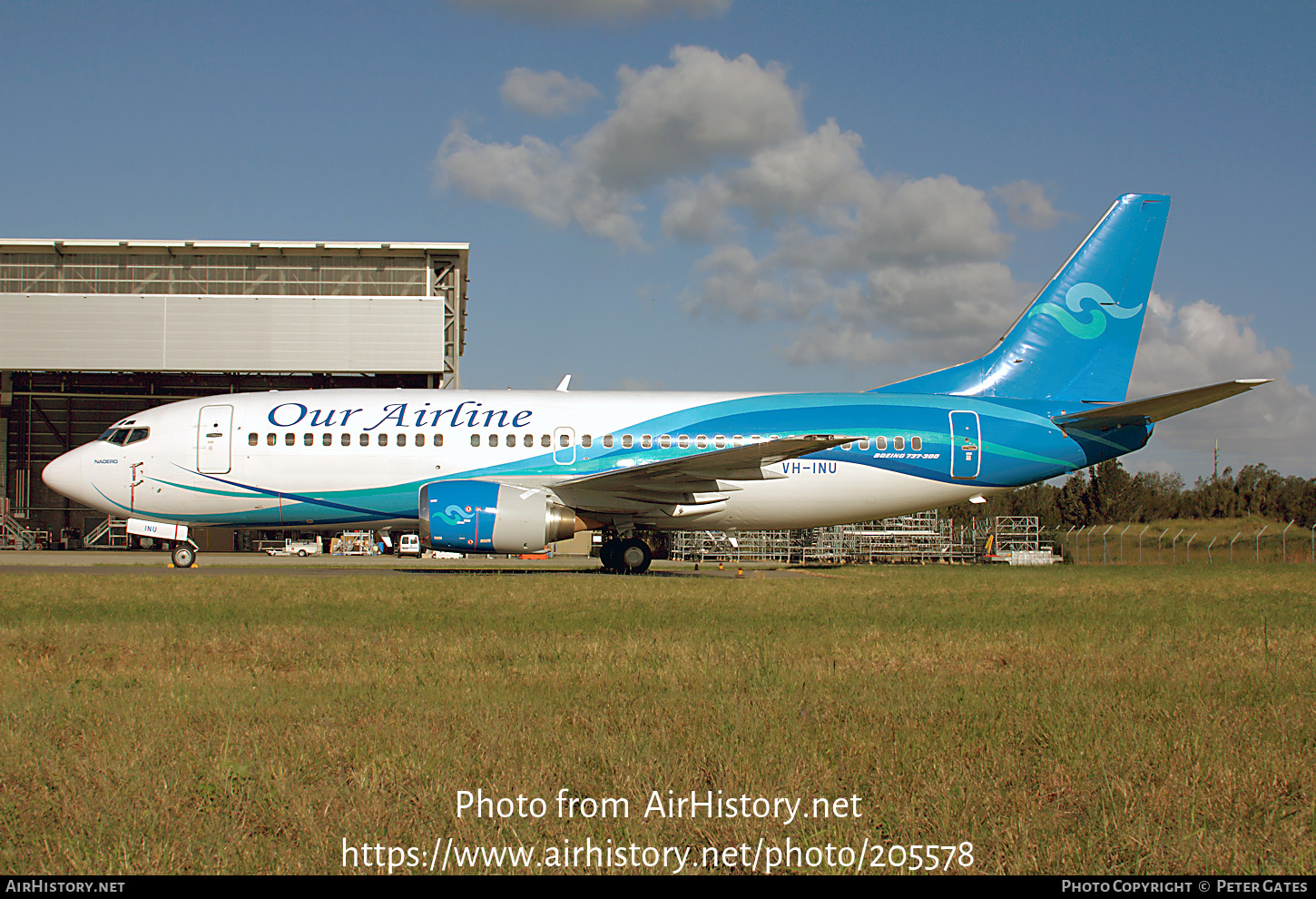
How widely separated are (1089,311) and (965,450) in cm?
448

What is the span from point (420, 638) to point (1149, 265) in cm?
1936

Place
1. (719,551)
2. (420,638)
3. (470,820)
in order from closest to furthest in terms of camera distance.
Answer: (470,820)
(420,638)
(719,551)

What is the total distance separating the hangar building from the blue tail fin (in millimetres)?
26102

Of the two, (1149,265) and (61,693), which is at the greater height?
(1149,265)

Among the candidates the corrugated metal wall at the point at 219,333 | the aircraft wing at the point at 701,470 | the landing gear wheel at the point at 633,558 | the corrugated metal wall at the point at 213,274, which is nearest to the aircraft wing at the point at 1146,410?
the aircraft wing at the point at 701,470

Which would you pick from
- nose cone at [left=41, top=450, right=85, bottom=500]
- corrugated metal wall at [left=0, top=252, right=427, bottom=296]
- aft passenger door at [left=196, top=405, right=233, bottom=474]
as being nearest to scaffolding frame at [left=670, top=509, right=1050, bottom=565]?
corrugated metal wall at [left=0, top=252, right=427, bottom=296]

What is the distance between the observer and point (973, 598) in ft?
38.8

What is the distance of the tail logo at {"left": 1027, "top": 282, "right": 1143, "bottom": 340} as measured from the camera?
20547mm

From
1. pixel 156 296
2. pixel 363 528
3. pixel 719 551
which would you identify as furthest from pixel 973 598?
pixel 156 296

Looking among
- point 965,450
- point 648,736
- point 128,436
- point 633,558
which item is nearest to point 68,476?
point 128,436

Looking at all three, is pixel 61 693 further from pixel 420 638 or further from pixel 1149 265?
pixel 1149 265

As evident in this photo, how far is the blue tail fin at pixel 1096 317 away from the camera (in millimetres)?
20484

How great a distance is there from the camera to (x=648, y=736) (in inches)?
161

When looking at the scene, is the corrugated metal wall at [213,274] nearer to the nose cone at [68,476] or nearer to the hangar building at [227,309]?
the hangar building at [227,309]
